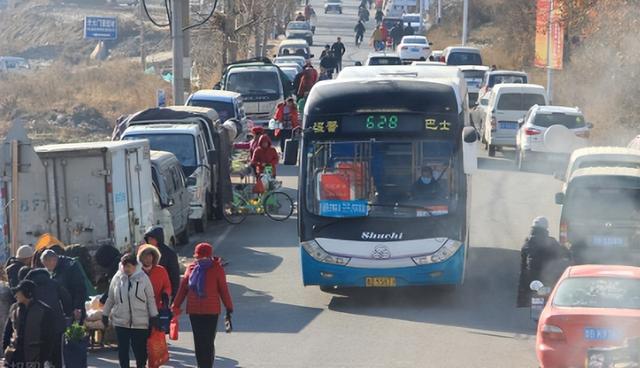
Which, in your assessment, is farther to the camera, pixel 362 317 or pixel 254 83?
pixel 254 83

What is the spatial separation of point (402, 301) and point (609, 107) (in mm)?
23666

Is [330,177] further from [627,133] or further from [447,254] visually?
[627,133]

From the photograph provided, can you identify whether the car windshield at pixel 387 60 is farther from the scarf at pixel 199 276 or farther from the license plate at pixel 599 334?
the license plate at pixel 599 334

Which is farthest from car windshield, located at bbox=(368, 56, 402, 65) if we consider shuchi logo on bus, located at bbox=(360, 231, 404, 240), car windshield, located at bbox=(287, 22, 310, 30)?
shuchi logo on bus, located at bbox=(360, 231, 404, 240)

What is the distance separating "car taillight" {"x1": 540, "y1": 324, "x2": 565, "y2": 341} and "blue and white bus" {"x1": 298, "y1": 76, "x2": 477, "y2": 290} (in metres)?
5.01

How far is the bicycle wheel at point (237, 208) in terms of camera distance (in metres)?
26.6

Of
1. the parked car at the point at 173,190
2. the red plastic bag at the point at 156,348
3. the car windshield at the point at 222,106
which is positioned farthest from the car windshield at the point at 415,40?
the red plastic bag at the point at 156,348

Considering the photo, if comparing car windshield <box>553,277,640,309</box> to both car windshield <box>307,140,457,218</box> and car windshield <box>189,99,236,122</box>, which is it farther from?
car windshield <box>189,99,236,122</box>

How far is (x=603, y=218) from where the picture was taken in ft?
60.0

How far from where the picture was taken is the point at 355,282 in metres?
17.0

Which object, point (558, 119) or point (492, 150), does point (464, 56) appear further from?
point (558, 119)

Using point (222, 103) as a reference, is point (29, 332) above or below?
above

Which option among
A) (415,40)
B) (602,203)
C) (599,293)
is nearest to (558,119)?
(602,203)

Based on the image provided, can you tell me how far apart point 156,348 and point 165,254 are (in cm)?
188
